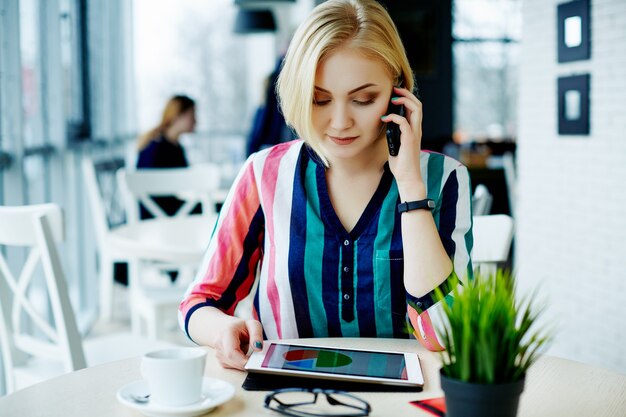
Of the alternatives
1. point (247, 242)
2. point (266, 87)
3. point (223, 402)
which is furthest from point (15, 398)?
point (266, 87)

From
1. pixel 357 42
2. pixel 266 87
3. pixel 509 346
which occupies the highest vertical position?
pixel 266 87

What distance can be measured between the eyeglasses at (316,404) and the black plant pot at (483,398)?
0.16 m

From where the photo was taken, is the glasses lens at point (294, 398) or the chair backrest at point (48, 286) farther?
the chair backrest at point (48, 286)

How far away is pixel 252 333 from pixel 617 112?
2893 mm

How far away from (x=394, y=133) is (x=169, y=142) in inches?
137

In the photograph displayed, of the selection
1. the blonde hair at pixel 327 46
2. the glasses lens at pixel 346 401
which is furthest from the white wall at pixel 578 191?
the glasses lens at pixel 346 401

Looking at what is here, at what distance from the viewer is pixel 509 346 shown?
2.60 ft

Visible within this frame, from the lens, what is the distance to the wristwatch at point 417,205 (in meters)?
1.37

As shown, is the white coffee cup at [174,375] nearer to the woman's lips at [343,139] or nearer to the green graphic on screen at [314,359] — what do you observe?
the green graphic on screen at [314,359]

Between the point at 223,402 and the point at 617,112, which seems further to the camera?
the point at 617,112

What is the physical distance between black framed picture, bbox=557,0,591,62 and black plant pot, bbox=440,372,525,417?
10.8ft

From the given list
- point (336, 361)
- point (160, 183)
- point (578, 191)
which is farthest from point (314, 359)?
point (578, 191)

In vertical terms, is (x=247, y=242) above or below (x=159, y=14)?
below

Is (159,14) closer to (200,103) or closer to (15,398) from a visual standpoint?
(200,103)
